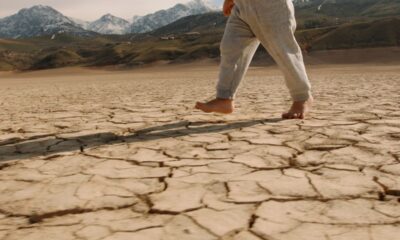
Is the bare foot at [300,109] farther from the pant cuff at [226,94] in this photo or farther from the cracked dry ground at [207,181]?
the pant cuff at [226,94]

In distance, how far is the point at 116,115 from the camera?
13.0 ft

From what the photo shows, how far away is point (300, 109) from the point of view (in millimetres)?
2988

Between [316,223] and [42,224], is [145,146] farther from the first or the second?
[316,223]

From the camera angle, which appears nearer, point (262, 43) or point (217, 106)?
point (262, 43)

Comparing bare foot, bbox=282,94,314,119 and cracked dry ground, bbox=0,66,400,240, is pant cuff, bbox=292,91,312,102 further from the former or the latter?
cracked dry ground, bbox=0,66,400,240

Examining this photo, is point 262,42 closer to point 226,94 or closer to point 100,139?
point 226,94

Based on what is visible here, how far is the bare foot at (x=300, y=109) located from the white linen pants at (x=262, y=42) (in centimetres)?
4

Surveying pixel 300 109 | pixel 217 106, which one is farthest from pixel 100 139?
pixel 300 109

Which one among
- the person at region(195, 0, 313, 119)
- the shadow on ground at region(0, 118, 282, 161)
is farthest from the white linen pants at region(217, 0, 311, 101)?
the shadow on ground at region(0, 118, 282, 161)

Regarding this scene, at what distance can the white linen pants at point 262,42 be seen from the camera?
2.71 metres

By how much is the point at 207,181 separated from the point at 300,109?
4.58 feet

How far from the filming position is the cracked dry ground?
132 centimetres

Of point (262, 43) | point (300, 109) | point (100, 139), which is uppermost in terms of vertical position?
point (262, 43)

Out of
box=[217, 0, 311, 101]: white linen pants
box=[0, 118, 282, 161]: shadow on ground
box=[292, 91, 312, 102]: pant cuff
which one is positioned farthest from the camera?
A: box=[292, 91, 312, 102]: pant cuff
